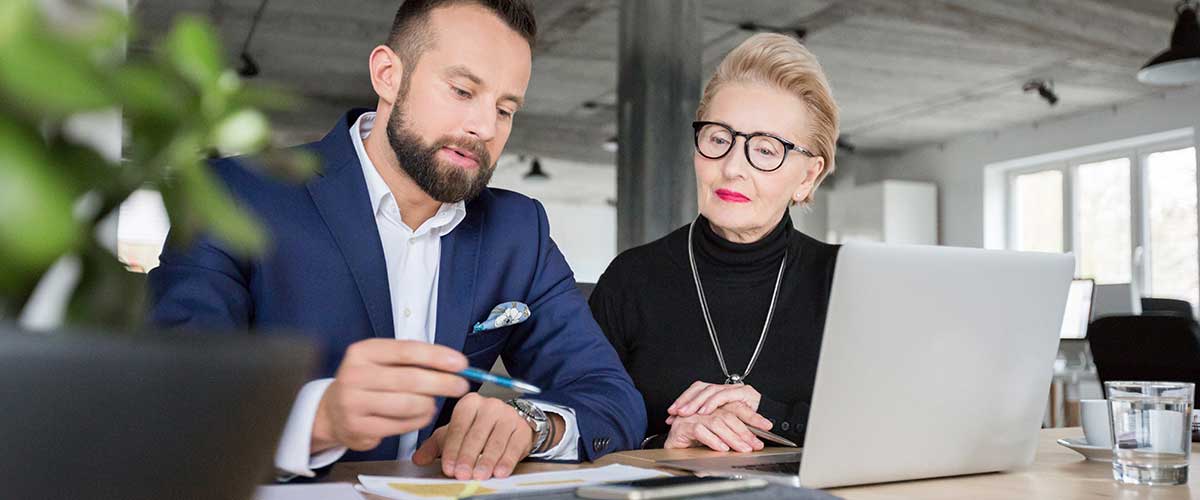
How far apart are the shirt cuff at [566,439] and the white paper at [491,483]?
0.14 metres

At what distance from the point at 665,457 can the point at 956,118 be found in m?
10.00

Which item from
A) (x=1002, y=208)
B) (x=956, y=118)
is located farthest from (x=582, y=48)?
(x=1002, y=208)

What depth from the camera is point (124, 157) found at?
0.37 metres

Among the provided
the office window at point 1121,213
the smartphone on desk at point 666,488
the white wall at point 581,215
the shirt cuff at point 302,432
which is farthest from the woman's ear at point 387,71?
the white wall at point 581,215

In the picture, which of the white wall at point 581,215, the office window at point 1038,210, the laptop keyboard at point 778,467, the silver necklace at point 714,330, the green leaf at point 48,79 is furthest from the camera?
the white wall at point 581,215

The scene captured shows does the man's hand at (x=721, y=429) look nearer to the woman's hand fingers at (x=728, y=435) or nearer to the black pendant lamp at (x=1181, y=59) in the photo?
the woman's hand fingers at (x=728, y=435)

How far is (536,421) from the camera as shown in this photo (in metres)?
1.30

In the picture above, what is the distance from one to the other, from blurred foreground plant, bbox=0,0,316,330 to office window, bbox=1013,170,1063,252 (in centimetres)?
1121

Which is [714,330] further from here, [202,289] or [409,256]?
[202,289]

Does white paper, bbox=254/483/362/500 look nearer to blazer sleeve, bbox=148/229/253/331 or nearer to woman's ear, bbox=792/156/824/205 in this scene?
blazer sleeve, bbox=148/229/253/331

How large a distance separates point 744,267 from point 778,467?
0.93m

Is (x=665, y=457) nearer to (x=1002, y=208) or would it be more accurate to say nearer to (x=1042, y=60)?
(x=1042, y=60)

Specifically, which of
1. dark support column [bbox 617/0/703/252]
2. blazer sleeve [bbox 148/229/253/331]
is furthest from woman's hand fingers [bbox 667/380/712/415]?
dark support column [bbox 617/0/703/252]

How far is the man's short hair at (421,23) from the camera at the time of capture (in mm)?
1682
